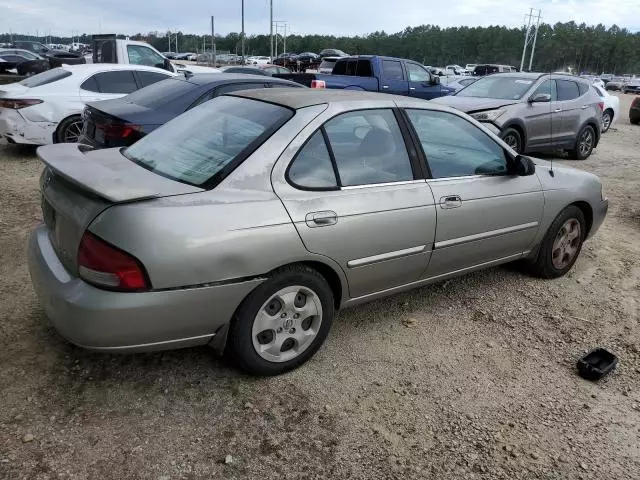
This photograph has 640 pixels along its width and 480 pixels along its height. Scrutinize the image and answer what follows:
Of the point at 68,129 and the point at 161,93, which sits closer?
the point at 161,93

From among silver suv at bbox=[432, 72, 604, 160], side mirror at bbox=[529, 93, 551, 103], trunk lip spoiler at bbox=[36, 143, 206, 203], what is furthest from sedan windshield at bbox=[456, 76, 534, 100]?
trunk lip spoiler at bbox=[36, 143, 206, 203]

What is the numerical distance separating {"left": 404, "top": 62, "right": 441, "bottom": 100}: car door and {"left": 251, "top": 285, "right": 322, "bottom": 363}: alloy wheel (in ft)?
34.7

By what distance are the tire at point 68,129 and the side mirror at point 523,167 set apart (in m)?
6.55

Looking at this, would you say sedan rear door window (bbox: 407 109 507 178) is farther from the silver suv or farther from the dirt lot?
the silver suv

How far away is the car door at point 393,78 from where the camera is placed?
485 inches

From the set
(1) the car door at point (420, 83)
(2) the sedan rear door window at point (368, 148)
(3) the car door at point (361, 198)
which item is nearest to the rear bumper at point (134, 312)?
(3) the car door at point (361, 198)

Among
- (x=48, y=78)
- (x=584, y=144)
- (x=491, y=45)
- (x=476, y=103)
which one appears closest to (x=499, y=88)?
(x=476, y=103)

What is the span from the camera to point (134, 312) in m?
2.47

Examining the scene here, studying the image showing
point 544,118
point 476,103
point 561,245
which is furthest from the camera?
point 544,118

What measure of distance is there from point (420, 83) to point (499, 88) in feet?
10.8

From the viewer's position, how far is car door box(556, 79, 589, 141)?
9.91 m

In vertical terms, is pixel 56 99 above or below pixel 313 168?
below

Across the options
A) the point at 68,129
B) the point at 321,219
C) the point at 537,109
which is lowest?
the point at 68,129

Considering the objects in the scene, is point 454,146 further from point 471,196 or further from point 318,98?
point 318,98
